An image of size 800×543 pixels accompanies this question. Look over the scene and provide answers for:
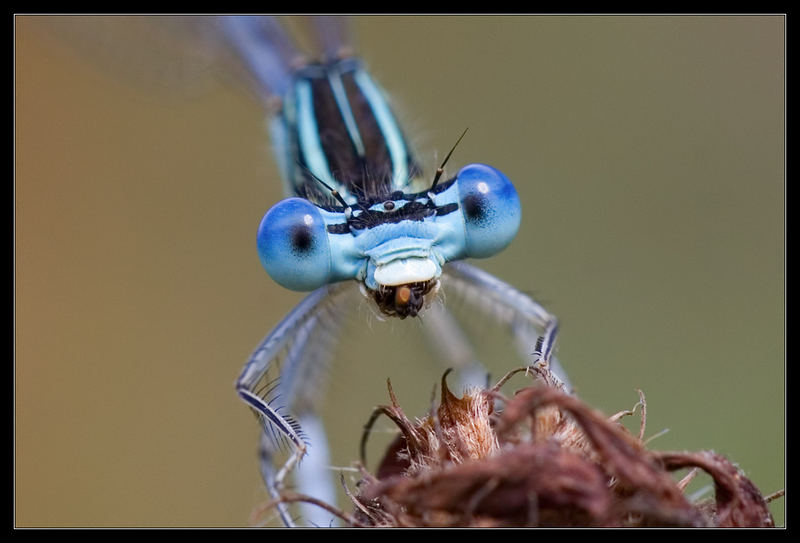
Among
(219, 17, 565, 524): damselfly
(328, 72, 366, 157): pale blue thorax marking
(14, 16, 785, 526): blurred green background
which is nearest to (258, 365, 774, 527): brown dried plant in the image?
(219, 17, 565, 524): damselfly

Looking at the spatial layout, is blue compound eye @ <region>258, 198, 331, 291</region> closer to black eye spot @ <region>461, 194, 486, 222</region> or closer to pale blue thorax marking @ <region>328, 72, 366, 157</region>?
black eye spot @ <region>461, 194, 486, 222</region>

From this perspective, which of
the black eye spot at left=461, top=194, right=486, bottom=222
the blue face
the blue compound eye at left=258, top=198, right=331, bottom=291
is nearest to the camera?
the blue face

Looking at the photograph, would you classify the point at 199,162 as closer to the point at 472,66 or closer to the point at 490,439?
the point at 472,66

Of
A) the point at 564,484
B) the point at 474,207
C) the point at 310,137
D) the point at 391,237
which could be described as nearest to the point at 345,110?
the point at 310,137

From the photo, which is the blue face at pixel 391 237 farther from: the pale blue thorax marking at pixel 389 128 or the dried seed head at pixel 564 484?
the dried seed head at pixel 564 484

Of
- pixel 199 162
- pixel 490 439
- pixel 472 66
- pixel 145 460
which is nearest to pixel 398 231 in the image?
pixel 490 439

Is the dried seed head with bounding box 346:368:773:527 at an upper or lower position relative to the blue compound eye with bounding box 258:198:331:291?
lower

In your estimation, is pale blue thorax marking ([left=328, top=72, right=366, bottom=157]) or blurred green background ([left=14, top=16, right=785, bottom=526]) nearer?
pale blue thorax marking ([left=328, top=72, right=366, bottom=157])
